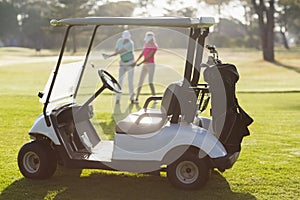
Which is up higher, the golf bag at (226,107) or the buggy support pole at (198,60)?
the buggy support pole at (198,60)

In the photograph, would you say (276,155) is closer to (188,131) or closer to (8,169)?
(188,131)

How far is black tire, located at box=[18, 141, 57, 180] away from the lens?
16.8ft

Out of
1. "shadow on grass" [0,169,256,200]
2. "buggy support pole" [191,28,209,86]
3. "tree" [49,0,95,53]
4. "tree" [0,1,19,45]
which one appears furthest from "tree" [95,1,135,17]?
"buggy support pole" [191,28,209,86]

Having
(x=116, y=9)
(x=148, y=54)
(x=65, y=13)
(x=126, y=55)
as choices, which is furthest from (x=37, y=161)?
(x=116, y=9)

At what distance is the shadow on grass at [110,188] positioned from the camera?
15.5 ft

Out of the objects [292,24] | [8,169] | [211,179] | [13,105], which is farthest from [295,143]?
[292,24]

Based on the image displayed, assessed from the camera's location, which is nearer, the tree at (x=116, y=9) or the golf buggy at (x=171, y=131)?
the golf buggy at (x=171, y=131)

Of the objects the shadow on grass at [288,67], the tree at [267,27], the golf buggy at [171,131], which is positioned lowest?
the shadow on grass at [288,67]

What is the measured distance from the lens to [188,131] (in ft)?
15.9

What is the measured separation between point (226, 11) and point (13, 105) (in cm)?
5954

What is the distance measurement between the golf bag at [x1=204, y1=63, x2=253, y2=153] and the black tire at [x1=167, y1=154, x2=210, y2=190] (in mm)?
375

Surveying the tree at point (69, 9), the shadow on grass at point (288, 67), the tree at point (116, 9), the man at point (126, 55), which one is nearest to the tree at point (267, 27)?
the shadow on grass at point (288, 67)

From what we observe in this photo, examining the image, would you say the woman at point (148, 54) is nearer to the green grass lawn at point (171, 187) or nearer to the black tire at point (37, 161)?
the green grass lawn at point (171, 187)

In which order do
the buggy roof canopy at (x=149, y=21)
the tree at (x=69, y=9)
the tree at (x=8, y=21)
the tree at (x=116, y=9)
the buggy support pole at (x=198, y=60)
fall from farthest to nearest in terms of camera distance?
the tree at (x=8, y=21) < the tree at (x=116, y=9) < the tree at (x=69, y=9) < the buggy support pole at (x=198, y=60) < the buggy roof canopy at (x=149, y=21)
